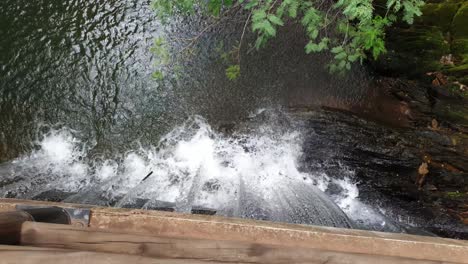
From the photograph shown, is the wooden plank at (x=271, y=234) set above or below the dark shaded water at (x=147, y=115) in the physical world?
below

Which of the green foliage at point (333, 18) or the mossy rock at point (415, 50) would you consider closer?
the green foliage at point (333, 18)

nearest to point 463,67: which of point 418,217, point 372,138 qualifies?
point 372,138

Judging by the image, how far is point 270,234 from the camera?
1898 mm

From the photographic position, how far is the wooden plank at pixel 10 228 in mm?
1528

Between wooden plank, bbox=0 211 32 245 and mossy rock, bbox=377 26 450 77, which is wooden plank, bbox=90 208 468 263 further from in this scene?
mossy rock, bbox=377 26 450 77

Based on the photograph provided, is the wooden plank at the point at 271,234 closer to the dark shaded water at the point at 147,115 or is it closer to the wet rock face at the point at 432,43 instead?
the dark shaded water at the point at 147,115

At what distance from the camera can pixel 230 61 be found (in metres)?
4.86

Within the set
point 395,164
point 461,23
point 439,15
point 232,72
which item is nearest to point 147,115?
point 232,72

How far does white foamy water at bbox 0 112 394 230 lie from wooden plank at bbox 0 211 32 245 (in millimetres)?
2057

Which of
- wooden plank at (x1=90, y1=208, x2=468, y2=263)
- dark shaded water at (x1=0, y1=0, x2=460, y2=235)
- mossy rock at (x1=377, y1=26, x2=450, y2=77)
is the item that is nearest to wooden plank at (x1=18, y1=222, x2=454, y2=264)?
wooden plank at (x1=90, y1=208, x2=468, y2=263)

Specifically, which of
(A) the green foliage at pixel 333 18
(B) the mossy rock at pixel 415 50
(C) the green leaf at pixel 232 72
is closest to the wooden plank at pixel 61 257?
(A) the green foliage at pixel 333 18

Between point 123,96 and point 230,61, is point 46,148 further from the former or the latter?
point 230,61

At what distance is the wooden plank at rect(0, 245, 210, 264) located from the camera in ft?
4.37

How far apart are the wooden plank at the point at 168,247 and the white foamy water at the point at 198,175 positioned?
198cm
